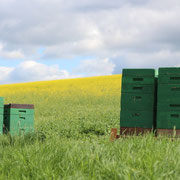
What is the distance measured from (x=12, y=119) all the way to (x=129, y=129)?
4623 mm

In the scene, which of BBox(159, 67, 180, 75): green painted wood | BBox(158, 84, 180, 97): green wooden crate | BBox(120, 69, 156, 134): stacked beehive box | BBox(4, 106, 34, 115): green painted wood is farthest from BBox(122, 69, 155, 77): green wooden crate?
BBox(4, 106, 34, 115): green painted wood

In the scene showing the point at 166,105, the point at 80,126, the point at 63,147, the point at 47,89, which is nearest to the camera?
the point at 63,147

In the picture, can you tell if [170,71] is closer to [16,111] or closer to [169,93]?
[169,93]

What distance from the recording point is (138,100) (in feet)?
21.9

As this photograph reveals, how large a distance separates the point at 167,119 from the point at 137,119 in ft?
1.97

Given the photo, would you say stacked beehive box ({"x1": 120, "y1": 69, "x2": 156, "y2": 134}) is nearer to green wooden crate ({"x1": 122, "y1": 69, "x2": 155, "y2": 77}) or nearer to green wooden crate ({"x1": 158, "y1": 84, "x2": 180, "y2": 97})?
green wooden crate ({"x1": 122, "y1": 69, "x2": 155, "y2": 77})

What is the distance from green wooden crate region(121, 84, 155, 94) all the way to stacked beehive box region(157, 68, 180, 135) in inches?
8.0

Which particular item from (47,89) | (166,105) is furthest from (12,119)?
(47,89)

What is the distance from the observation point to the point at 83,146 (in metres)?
4.96

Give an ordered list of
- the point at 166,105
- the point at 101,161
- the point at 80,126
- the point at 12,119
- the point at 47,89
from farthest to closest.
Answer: the point at 47,89 < the point at 80,126 < the point at 12,119 < the point at 166,105 < the point at 101,161

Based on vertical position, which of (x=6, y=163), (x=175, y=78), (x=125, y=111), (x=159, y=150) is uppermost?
(x=175, y=78)

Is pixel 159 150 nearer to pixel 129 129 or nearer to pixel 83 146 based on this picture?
pixel 83 146

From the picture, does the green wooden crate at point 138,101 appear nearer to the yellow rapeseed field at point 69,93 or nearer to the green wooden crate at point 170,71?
the green wooden crate at point 170,71

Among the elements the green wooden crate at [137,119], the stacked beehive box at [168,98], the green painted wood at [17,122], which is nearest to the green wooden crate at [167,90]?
the stacked beehive box at [168,98]
